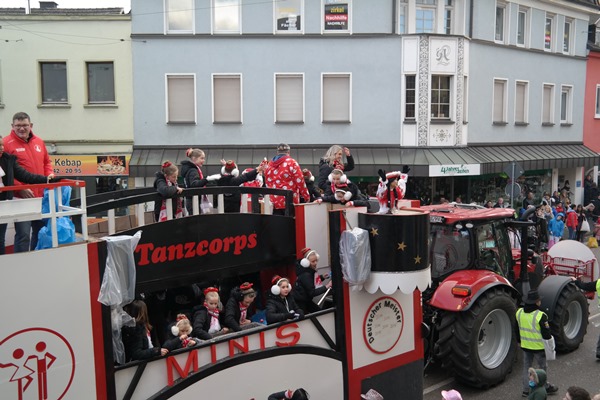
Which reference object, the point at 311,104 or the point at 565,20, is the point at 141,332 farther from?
the point at 565,20

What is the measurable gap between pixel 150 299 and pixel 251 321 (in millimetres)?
1029

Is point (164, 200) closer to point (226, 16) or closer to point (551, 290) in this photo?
point (551, 290)

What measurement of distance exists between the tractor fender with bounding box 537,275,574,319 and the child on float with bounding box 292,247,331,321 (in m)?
4.64

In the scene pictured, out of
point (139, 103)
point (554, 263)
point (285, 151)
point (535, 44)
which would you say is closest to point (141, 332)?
point (285, 151)

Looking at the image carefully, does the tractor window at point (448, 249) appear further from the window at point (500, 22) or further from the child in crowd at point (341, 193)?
the window at point (500, 22)

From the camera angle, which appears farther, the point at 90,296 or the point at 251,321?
the point at 251,321

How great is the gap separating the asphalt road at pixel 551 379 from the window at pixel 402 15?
482 inches

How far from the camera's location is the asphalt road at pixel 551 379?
7590 millimetres

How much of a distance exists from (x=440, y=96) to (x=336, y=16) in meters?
4.29

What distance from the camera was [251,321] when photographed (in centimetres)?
582

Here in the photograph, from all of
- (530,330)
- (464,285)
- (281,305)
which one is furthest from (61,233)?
(530,330)

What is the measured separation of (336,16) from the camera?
18344mm

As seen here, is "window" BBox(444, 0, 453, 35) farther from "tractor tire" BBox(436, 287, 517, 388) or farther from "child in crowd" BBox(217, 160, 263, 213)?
"child in crowd" BBox(217, 160, 263, 213)

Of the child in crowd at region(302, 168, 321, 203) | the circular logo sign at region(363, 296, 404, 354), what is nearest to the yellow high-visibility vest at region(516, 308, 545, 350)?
the circular logo sign at region(363, 296, 404, 354)
